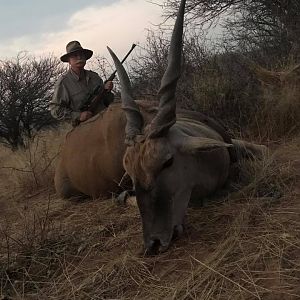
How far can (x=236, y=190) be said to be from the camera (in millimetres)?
3850

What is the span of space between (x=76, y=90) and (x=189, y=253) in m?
3.40

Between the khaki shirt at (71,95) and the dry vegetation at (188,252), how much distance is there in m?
1.70

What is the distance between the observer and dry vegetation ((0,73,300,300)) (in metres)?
2.48

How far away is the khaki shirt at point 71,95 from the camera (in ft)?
18.9

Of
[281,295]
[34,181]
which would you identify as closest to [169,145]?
[281,295]

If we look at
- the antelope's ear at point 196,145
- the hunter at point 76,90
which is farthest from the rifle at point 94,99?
the antelope's ear at point 196,145

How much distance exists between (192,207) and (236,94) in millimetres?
2968

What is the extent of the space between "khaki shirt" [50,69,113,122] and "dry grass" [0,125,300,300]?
69.1 inches

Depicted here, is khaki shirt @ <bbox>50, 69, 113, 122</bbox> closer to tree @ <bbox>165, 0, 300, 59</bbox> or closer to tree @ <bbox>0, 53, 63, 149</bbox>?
tree @ <bbox>165, 0, 300, 59</bbox>

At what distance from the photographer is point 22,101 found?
1538 centimetres

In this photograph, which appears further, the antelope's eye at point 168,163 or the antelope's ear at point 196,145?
the antelope's ear at point 196,145

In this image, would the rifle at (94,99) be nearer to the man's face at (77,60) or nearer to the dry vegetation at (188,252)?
the man's face at (77,60)

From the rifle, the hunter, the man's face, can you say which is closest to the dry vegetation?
the rifle

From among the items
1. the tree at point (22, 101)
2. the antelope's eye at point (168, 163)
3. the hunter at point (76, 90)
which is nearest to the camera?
the antelope's eye at point (168, 163)
